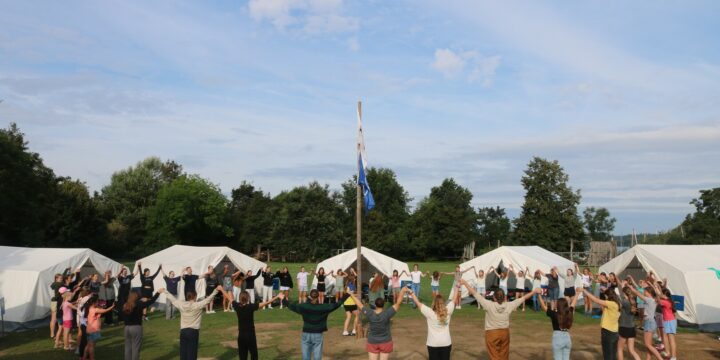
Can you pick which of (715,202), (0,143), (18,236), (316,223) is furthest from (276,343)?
(715,202)

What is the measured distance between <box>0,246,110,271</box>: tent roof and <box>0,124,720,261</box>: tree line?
33141 millimetres

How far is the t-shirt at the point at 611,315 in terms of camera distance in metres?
9.62

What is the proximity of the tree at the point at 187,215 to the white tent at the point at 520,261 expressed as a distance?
48874 mm

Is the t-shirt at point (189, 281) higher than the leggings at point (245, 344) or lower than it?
higher

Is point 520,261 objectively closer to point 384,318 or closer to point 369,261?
point 369,261

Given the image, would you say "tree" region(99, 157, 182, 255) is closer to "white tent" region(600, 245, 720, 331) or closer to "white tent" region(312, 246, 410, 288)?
"white tent" region(312, 246, 410, 288)

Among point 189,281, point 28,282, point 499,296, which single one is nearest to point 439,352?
point 499,296

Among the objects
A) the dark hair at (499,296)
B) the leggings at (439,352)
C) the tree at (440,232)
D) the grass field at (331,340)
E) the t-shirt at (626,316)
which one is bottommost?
the grass field at (331,340)

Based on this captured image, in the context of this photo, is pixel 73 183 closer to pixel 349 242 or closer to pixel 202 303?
pixel 349 242

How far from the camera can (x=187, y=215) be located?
66.8 meters

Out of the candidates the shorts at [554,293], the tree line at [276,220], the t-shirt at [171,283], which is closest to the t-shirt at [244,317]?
the t-shirt at [171,283]

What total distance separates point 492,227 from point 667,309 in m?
77.6

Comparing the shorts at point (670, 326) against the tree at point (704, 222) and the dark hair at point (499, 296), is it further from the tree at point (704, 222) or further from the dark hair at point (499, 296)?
the tree at point (704, 222)

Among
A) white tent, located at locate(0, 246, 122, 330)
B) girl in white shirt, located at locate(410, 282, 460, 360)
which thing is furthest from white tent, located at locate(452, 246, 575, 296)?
girl in white shirt, located at locate(410, 282, 460, 360)
